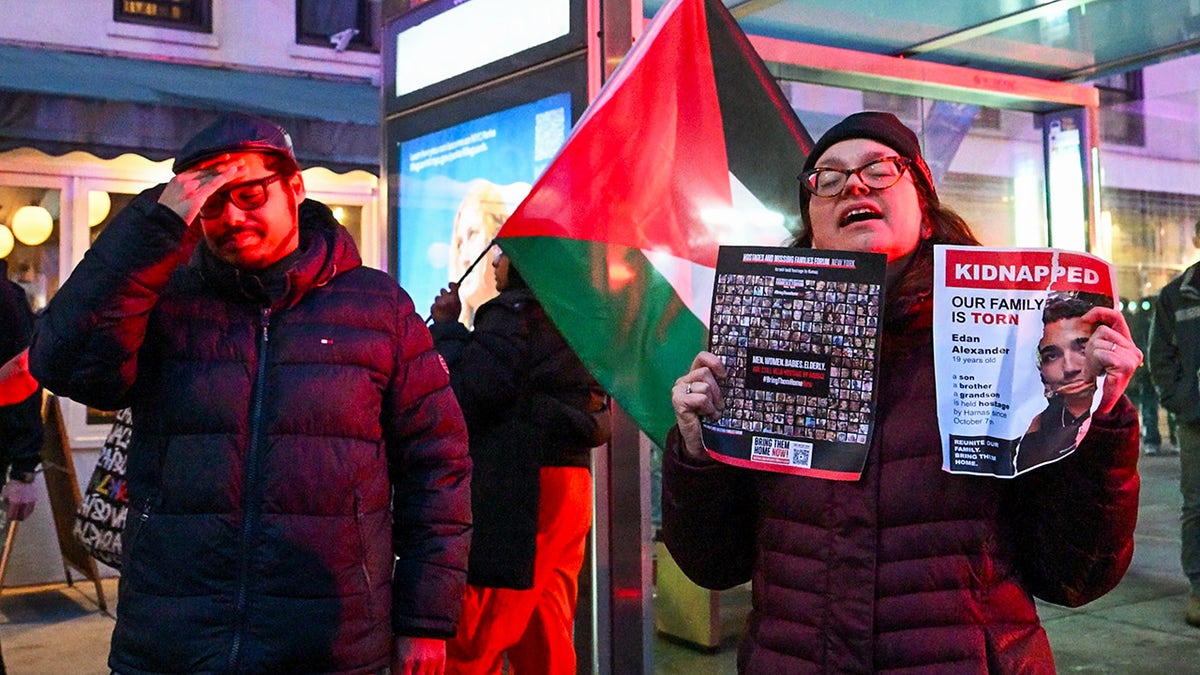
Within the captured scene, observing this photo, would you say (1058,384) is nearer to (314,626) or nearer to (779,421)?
(779,421)

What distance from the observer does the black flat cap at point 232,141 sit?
2.39 meters

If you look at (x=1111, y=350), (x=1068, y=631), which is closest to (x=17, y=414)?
(x=1111, y=350)

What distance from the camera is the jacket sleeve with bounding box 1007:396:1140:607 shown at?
1.83 metres

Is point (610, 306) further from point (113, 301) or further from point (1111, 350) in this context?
point (1111, 350)

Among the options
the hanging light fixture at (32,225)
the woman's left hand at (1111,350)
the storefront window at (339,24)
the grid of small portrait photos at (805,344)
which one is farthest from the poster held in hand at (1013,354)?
the storefront window at (339,24)

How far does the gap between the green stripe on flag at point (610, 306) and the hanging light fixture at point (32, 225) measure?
640 cm

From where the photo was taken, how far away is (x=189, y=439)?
2.34 metres

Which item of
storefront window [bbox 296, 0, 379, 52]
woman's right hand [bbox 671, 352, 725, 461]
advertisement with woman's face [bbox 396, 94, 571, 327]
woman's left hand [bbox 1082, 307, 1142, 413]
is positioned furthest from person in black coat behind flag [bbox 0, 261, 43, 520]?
storefront window [bbox 296, 0, 379, 52]

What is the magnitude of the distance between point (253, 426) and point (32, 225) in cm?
738

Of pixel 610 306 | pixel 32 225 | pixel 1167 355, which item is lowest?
pixel 1167 355

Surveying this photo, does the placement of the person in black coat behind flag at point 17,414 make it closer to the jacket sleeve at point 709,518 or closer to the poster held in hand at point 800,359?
the jacket sleeve at point 709,518

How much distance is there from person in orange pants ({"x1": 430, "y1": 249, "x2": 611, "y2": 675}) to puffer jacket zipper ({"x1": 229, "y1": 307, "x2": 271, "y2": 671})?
1613 mm

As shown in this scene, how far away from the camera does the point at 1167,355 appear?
6617 millimetres

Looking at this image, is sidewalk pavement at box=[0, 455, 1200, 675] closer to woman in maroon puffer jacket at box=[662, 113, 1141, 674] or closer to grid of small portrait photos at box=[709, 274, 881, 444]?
woman in maroon puffer jacket at box=[662, 113, 1141, 674]
